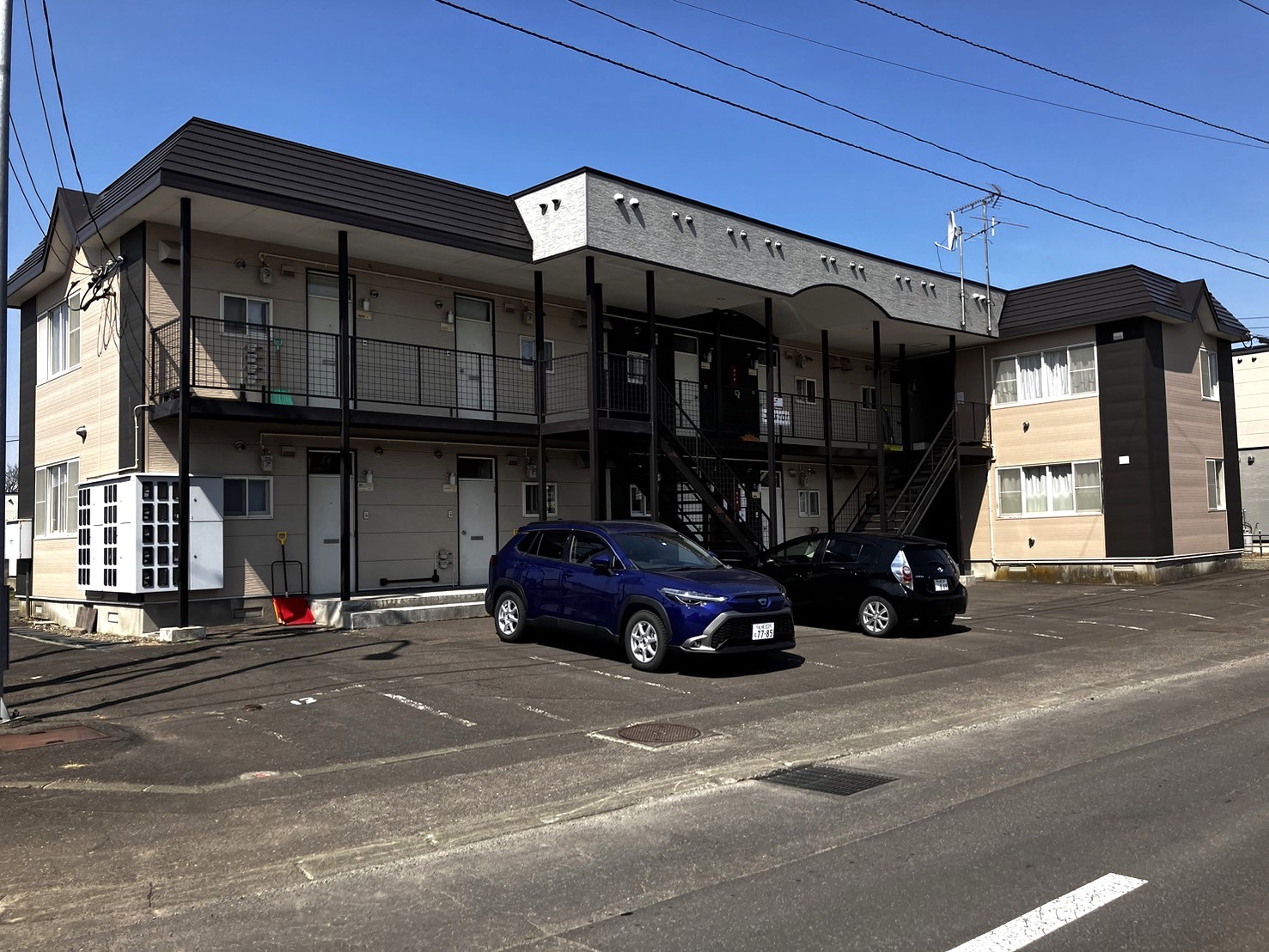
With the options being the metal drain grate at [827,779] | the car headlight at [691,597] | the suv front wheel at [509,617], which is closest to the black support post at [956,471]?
the suv front wheel at [509,617]

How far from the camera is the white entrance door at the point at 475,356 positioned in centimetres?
1856

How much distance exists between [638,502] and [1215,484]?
15.7m

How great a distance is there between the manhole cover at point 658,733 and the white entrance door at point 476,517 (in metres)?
10.3

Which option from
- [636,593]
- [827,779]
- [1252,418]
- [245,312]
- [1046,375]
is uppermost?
[1252,418]

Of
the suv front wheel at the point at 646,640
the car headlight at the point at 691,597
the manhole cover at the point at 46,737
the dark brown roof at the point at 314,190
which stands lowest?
the manhole cover at the point at 46,737

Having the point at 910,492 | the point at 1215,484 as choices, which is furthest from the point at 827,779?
the point at 1215,484

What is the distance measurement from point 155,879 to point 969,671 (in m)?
9.13

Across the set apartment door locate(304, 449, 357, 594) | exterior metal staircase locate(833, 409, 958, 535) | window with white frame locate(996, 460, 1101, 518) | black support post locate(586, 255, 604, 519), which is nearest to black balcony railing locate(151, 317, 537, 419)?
apartment door locate(304, 449, 357, 594)

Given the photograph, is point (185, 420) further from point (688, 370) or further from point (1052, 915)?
point (1052, 915)

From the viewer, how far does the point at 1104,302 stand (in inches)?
943

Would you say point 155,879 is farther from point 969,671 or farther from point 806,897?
point 969,671

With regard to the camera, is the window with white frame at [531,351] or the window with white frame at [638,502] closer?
the window with white frame at [531,351]

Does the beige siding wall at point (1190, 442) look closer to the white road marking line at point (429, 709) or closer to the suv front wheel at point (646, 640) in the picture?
the suv front wheel at point (646, 640)

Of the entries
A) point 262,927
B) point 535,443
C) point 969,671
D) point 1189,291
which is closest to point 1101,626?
point 969,671
